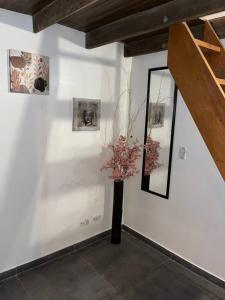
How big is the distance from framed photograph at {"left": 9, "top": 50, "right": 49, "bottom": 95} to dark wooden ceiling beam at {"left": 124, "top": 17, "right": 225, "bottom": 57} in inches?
38.6

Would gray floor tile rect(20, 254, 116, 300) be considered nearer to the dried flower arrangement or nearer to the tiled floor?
the tiled floor

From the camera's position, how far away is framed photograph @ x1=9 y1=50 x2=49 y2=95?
1950 millimetres

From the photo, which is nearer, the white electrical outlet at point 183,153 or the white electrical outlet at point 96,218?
the white electrical outlet at point 183,153

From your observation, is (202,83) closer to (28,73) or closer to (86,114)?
→ (86,114)

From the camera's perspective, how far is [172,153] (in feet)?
8.04

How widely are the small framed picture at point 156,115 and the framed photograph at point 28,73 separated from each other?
3.72 feet

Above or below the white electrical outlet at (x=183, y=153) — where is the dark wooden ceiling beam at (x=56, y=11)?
above

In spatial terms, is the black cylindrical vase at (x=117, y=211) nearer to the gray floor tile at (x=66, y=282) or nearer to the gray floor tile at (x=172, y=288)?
the gray floor tile at (x=66, y=282)

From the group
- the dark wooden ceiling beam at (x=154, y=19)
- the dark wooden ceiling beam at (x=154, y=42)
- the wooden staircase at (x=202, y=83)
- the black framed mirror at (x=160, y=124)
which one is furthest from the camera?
the black framed mirror at (x=160, y=124)

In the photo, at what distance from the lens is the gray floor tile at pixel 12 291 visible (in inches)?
76.6

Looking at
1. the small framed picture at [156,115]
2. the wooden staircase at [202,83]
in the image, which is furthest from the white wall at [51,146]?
the wooden staircase at [202,83]

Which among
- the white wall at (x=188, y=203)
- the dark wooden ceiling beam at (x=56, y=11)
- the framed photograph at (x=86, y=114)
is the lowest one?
the white wall at (x=188, y=203)

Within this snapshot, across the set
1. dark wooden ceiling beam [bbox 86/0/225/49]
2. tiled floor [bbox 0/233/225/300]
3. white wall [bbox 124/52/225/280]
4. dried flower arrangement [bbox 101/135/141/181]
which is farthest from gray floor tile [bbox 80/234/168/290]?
dark wooden ceiling beam [bbox 86/0/225/49]

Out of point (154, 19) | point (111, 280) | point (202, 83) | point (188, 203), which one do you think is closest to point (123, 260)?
point (111, 280)
